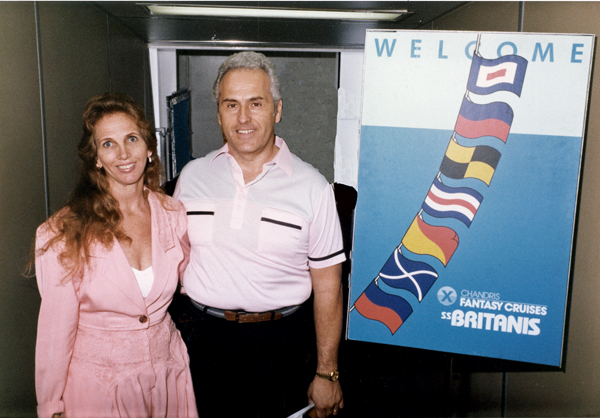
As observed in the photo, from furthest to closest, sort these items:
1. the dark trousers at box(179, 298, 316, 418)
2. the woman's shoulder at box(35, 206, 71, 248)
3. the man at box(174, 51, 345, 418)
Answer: the dark trousers at box(179, 298, 316, 418)
the man at box(174, 51, 345, 418)
the woman's shoulder at box(35, 206, 71, 248)

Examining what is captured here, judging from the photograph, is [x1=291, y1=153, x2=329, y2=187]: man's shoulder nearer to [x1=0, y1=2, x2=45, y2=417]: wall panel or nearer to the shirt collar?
the shirt collar

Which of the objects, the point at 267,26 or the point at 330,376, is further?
the point at 267,26

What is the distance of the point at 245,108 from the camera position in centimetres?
164

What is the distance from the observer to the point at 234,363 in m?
1.84

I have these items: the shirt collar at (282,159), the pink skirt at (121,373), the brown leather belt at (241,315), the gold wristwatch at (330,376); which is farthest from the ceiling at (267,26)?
the gold wristwatch at (330,376)

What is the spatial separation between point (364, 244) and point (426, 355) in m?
1.68

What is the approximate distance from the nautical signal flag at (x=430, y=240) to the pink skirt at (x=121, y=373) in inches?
42.6

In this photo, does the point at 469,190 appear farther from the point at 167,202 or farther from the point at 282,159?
the point at 167,202

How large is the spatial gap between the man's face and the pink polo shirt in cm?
12

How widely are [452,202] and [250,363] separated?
1167 mm

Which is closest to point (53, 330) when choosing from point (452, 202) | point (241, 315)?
point (241, 315)

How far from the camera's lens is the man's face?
1637mm

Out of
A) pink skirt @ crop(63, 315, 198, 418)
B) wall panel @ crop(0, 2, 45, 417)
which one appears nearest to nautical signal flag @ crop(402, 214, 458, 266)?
pink skirt @ crop(63, 315, 198, 418)

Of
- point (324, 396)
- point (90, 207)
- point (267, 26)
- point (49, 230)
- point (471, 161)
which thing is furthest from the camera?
point (267, 26)
